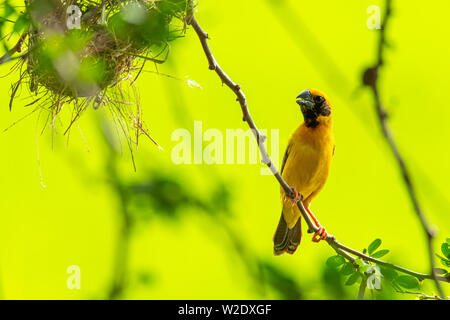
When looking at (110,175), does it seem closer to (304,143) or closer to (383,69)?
(383,69)

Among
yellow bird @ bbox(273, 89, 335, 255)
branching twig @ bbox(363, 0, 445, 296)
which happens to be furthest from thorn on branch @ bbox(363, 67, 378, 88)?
yellow bird @ bbox(273, 89, 335, 255)

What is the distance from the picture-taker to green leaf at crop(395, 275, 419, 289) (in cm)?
237

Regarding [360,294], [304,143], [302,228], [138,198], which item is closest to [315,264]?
[360,294]

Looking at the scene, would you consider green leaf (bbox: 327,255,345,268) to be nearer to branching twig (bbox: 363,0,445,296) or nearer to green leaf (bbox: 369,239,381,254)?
green leaf (bbox: 369,239,381,254)

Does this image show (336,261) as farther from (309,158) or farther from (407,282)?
(309,158)

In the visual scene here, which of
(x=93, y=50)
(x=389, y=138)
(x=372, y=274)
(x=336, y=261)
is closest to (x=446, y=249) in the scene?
(x=372, y=274)

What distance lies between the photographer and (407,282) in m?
2.38

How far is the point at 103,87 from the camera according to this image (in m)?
2.84

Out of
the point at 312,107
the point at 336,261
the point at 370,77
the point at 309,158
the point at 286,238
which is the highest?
the point at 312,107

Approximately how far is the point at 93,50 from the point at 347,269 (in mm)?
1570

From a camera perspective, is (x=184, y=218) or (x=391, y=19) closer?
(x=391, y=19)

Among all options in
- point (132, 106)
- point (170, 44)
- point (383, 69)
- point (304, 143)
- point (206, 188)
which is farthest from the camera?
point (304, 143)

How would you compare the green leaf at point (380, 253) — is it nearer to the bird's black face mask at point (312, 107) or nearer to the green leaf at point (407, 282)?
the green leaf at point (407, 282)

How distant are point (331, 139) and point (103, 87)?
2119mm
